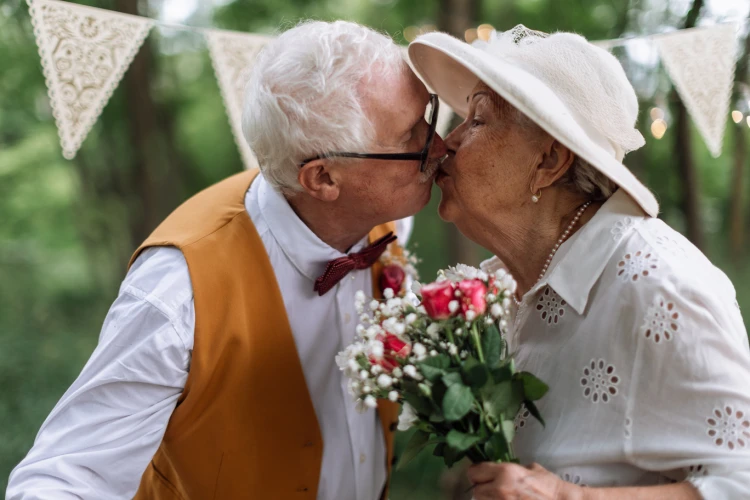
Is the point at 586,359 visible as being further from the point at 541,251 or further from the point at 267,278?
the point at 267,278

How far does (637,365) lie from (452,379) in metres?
0.50

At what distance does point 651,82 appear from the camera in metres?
4.38

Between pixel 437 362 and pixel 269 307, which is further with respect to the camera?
pixel 269 307

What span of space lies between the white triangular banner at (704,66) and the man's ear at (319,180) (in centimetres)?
192

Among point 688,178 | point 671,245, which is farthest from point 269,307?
point 688,178

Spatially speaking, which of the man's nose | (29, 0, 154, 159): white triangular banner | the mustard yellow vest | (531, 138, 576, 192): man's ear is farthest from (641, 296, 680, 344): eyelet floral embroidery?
(29, 0, 154, 159): white triangular banner

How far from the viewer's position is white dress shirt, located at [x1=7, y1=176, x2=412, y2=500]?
1.83 m

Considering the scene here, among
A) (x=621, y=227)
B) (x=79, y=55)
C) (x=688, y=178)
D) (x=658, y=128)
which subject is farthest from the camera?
(x=688, y=178)

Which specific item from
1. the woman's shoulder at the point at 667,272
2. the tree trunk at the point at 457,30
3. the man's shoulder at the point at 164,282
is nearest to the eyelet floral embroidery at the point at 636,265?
the woman's shoulder at the point at 667,272

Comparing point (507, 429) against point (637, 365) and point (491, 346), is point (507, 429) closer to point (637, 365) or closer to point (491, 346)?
point (491, 346)

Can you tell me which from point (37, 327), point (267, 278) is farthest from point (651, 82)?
point (37, 327)

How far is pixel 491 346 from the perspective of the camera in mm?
1612

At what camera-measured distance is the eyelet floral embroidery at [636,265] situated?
171cm

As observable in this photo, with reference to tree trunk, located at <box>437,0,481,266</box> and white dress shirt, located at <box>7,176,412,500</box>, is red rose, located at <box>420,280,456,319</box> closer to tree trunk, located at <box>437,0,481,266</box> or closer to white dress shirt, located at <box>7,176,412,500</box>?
white dress shirt, located at <box>7,176,412,500</box>
